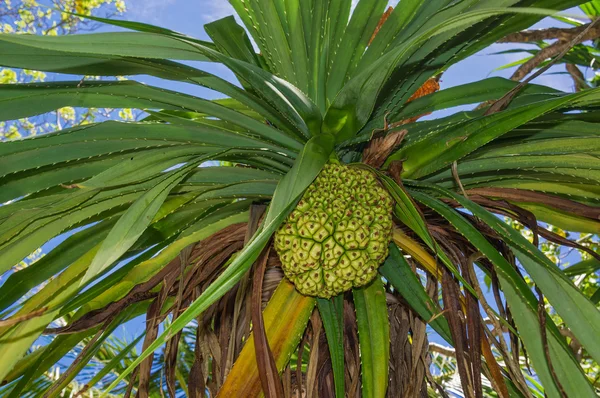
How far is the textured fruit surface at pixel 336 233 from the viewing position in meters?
0.77

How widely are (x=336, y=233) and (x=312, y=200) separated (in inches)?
2.3

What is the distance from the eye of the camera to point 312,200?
80 centimetres

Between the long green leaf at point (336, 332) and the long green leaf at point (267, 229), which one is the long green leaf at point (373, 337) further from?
the long green leaf at point (267, 229)

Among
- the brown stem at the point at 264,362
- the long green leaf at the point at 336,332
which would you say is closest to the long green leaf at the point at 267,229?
the brown stem at the point at 264,362

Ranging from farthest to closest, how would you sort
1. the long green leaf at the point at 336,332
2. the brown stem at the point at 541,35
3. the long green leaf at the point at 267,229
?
the brown stem at the point at 541,35
the long green leaf at the point at 336,332
the long green leaf at the point at 267,229

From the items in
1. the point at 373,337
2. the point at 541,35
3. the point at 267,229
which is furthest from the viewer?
the point at 541,35

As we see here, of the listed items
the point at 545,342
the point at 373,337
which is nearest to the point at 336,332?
the point at 373,337

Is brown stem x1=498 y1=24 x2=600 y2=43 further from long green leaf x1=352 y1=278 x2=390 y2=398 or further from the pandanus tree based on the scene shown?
long green leaf x1=352 y1=278 x2=390 y2=398

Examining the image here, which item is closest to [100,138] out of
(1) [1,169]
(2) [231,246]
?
(1) [1,169]

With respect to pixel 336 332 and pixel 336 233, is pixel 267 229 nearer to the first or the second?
pixel 336 233

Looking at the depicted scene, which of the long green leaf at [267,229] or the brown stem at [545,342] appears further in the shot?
the brown stem at [545,342]

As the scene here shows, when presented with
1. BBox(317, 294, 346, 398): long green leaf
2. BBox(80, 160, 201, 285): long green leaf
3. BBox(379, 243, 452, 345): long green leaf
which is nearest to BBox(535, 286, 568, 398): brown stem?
BBox(379, 243, 452, 345): long green leaf

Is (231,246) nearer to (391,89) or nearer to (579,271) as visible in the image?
(391,89)

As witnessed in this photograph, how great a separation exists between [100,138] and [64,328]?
285 mm
